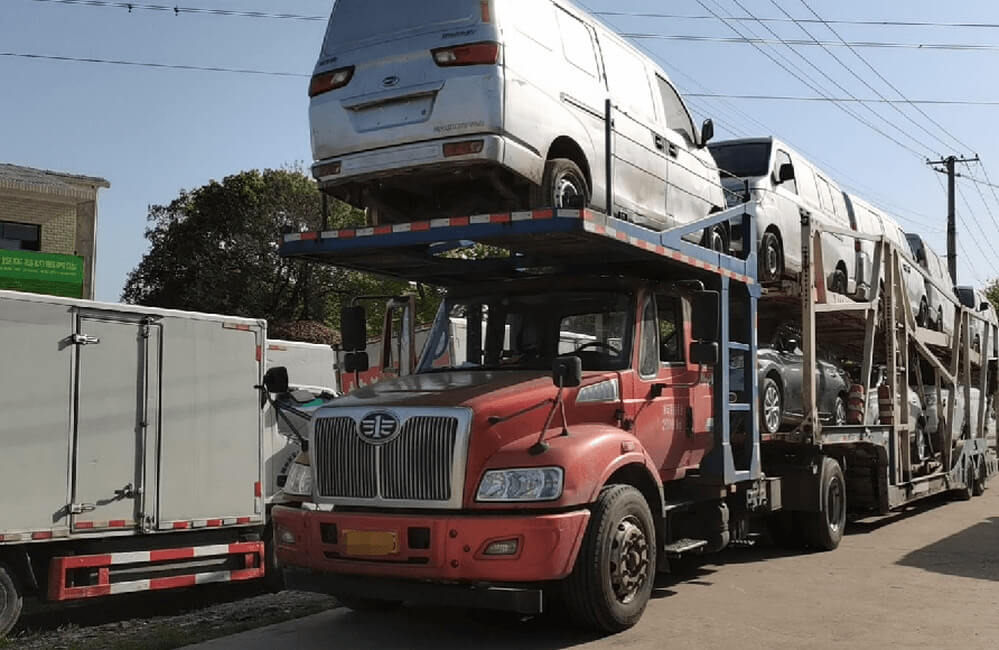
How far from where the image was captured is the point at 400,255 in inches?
314

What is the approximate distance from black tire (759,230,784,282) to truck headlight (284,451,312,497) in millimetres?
5591

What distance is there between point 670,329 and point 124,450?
4755 millimetres

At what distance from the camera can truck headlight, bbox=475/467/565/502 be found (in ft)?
20.5

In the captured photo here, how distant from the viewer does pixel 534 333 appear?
311 inches

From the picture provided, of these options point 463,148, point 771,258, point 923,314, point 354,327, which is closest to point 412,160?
point 463,148

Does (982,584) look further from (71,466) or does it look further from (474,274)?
(71,466)

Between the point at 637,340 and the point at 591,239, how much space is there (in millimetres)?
1070

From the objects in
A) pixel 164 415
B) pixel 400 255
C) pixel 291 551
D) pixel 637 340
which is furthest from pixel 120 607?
pixel 637 340

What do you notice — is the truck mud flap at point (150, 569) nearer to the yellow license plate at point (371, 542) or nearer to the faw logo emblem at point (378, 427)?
the yellow license plate at point (371, 542)

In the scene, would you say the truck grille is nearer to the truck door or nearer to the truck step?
the truck step

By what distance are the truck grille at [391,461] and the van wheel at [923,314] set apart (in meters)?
10.3

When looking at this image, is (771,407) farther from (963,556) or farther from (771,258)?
(963,556)

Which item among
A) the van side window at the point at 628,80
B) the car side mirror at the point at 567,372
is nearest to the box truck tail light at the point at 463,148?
the car side mirror at the point at 567,372

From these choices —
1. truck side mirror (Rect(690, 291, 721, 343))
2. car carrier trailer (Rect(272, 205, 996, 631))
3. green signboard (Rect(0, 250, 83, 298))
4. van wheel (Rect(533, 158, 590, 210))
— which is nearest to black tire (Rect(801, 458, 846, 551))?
car carrier trailer (Rect(272, 205, 996, 631))
